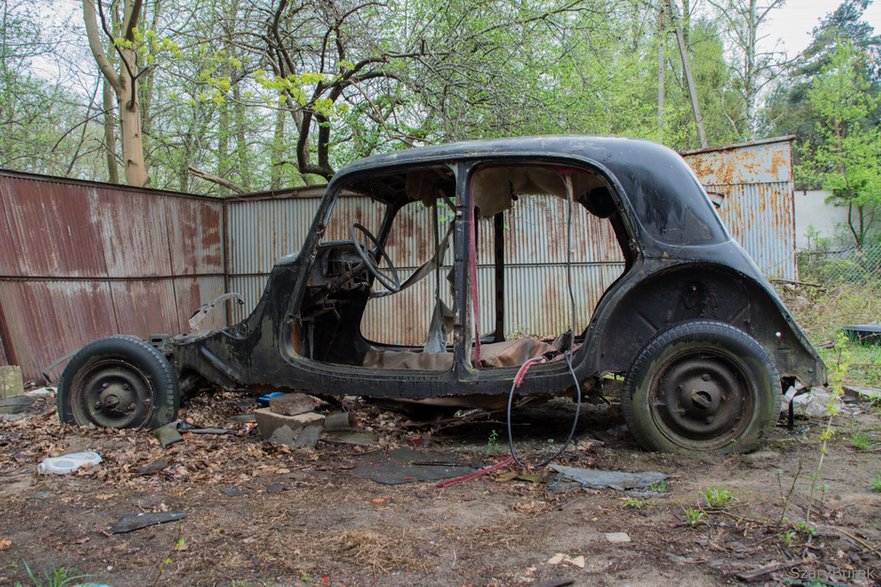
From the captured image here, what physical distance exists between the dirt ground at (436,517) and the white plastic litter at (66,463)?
0.22ft

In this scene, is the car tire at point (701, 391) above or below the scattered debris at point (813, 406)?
above

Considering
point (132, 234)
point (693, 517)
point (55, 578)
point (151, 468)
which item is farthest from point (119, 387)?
point (132, 234)

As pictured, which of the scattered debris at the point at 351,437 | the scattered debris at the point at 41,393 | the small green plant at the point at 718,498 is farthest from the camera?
the scattered debris at the point at 41,393

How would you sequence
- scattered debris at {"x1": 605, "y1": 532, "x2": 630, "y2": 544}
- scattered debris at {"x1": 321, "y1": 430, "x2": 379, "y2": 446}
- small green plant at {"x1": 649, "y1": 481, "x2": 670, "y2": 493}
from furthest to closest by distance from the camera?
scattered debris at {"x1": 321, "y1": 430, "x2": 379, "y2": 446}
small green plant at {"x1": 649, "y1": 481, "x2": 670, "y2": 493}
scattered debris at {"x1": 605, "y1": 532, "x2": 630, "y2": 544}

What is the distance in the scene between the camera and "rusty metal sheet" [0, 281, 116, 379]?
23.7 ft

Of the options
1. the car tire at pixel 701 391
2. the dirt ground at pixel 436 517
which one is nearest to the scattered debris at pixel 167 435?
the dirt ground at pixel 436 517

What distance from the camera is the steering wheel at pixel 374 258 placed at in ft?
14.2

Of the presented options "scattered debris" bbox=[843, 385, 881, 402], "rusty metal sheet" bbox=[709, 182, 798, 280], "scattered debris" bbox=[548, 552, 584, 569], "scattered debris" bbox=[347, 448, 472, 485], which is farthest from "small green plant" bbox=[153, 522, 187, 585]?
"rusty metal sheet" bbox=[709, 182, 798, 280]

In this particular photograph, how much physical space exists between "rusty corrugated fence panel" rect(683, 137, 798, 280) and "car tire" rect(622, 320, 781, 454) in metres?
8.07

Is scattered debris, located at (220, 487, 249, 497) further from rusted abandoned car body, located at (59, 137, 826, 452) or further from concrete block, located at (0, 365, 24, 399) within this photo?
concrete block, located at (0, 365, 24, 399)

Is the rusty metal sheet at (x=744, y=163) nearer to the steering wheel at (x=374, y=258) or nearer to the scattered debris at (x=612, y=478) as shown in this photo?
the steering wheel at (x=374, y=258)

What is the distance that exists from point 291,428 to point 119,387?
1426mm

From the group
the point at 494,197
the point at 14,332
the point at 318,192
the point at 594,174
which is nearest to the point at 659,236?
the point at 594,174

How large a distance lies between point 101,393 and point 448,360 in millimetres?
2644
